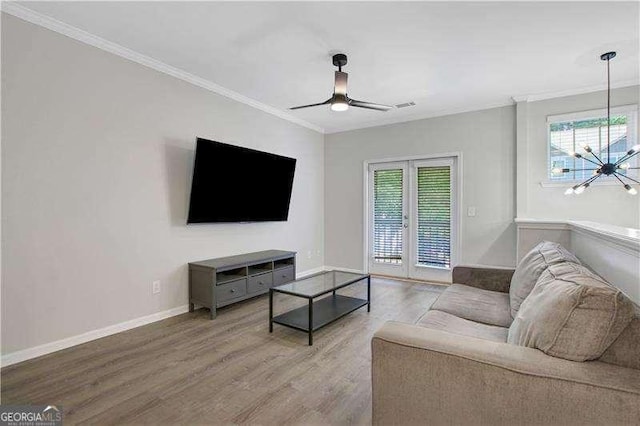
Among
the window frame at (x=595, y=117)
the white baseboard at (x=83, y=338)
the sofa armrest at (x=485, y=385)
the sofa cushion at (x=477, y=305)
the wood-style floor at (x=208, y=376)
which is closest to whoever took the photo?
the sofa armrest at (x=485, y=385)

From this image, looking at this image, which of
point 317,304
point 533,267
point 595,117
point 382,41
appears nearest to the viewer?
point 533,267

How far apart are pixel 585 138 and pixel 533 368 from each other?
405cm

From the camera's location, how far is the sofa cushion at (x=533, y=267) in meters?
2.00

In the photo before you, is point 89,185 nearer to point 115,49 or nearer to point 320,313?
point 115,49

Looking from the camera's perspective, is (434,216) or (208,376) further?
(434,216)

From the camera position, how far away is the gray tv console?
333 centimetres

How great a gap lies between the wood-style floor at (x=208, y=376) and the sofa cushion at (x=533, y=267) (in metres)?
1.15

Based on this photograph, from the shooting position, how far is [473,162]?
455cm

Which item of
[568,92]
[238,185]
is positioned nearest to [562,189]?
[568,92]

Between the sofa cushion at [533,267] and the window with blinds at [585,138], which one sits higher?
the window with blinds at [585,138]

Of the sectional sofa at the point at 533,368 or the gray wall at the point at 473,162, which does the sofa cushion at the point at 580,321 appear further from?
the gray wall at the point at 473,162

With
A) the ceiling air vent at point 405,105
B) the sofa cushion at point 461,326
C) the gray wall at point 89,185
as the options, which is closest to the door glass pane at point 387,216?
the ceiling air vent at point 405,105

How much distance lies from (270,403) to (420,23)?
2.96 m

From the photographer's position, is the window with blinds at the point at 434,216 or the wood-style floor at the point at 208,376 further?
the window with blinds at the point at 434,216
